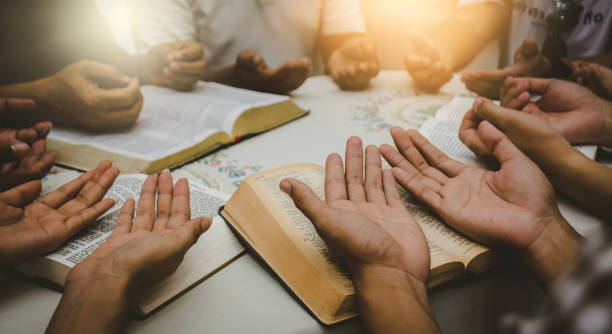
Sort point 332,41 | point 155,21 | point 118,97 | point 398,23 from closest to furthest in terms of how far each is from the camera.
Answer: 1. point 118,97
2. point 155,21
3. point 332,41
4. point 398,23

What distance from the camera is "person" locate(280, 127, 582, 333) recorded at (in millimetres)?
333

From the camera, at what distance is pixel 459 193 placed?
48cm

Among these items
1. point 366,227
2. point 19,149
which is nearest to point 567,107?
point 366,227

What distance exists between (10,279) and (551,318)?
21.2 inches

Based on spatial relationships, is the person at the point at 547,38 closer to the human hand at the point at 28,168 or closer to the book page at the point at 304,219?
the book page at the point at 304,219

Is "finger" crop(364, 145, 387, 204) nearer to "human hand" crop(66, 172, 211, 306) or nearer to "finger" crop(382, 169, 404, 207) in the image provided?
"finger" crop(382, 169, 404, 207)

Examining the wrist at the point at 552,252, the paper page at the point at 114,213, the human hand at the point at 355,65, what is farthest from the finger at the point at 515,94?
the paper page at the point at 114,213

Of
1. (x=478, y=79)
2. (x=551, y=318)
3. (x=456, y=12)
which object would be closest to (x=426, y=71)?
(x=478, y=79)

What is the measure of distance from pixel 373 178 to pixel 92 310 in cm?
39

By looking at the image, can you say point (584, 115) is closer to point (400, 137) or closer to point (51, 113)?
point (400, 137)

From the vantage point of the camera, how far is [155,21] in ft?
3.97

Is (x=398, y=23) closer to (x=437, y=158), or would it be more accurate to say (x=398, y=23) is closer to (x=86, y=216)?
(x=437, y=158)

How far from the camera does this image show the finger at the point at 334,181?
1.54ft

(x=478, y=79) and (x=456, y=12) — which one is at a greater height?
(x=456, y=12)
